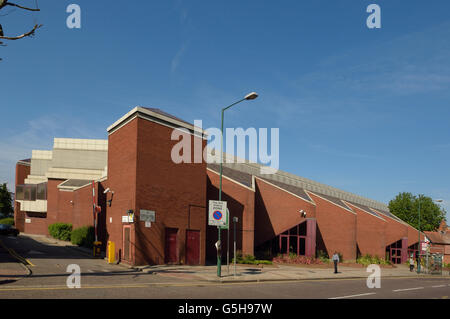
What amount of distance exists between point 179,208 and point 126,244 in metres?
3.81

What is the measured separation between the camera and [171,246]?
2450 centimetres

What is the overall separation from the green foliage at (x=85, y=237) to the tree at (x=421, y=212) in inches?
2562

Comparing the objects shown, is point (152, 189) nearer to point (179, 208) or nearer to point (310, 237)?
point (179, 208)

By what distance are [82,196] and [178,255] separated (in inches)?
740

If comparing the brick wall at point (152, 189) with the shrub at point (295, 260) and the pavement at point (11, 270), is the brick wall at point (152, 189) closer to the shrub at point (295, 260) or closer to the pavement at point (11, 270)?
the pavement at point (11, 270)

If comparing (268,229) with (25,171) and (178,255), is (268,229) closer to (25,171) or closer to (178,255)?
(178,255)

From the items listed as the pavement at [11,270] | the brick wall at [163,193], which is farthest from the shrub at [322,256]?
the pavement at [11,270]

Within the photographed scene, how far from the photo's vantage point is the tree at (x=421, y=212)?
78.1 m

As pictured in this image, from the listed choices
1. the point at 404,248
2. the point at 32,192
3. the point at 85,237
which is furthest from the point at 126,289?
the point at 32,192

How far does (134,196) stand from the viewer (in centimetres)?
2262

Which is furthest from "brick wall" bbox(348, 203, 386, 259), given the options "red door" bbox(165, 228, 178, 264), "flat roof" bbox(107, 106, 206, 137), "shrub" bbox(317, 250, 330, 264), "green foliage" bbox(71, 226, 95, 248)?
"green foliage" bbox(71, 226, 95, 248)

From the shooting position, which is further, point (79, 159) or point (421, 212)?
point (421, 212)

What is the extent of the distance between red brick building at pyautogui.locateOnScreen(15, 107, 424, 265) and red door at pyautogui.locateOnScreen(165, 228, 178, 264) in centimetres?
6

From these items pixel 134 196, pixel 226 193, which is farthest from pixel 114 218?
pixel 226 193
